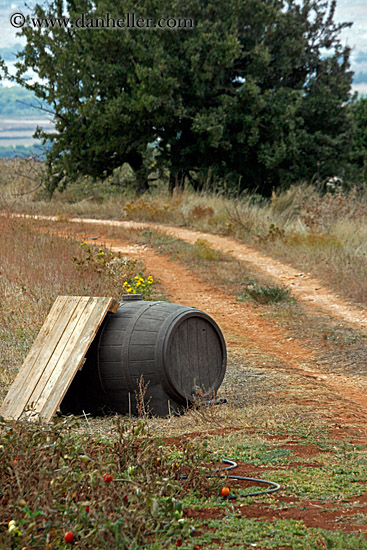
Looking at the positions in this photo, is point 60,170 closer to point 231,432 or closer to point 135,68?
point 135,68

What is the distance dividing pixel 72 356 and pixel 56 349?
0.23 m

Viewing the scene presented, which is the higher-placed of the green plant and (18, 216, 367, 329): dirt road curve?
the green plant

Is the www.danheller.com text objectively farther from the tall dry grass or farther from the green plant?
the green plant

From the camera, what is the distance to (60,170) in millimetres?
19531

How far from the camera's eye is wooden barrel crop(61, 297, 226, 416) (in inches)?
184

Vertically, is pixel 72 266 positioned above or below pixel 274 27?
below

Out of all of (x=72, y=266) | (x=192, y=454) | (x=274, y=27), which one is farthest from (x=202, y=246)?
(x=274, y=27)

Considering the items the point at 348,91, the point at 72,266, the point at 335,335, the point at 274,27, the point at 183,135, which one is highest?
the point at 274,27

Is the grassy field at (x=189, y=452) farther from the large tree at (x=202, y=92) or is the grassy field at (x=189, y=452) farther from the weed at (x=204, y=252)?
the large tree at (x=202, y=92)

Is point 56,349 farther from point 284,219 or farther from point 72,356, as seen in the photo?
point 284,219

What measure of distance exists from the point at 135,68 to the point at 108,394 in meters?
14.4

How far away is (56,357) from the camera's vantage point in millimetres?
4730

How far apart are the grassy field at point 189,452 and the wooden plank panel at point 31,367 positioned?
1.57 ft

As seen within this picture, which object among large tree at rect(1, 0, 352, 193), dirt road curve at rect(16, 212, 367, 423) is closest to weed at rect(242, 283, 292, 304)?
dirt road curve at rect(16, 212, 367, 423)
